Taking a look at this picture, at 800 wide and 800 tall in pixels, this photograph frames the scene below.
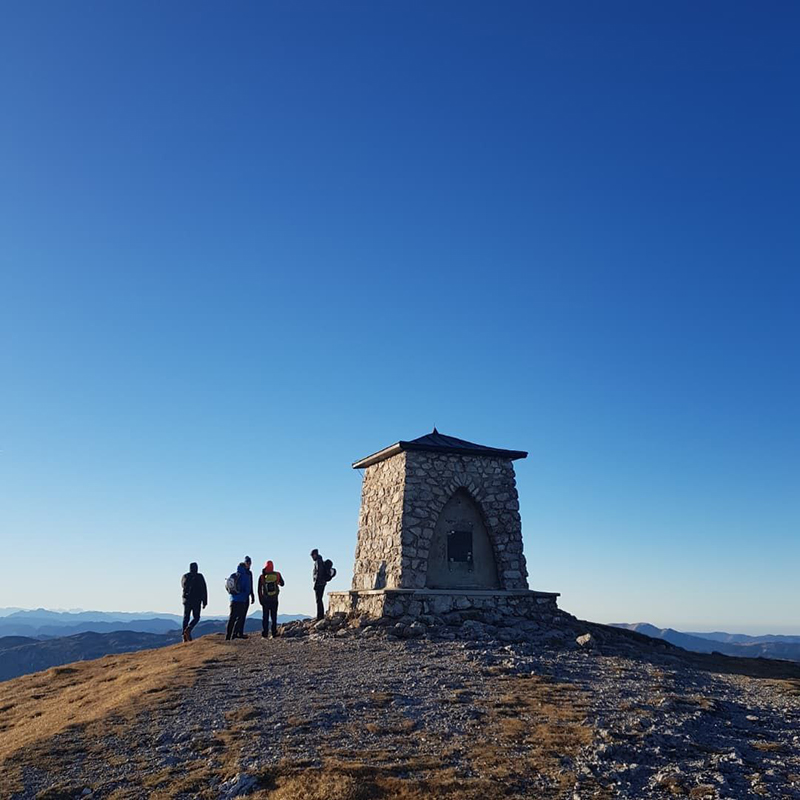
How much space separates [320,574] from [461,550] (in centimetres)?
412

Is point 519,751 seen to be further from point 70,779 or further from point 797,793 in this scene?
point 70,779

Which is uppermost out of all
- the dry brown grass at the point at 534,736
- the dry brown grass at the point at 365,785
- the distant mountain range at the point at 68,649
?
the distant mountain range at the point at 68,649

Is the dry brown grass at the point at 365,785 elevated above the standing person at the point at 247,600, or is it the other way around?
the standing person at the point at 247,600

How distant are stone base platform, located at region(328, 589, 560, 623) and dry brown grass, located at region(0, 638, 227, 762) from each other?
3.89 m

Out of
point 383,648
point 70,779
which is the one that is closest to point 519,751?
point 70,779

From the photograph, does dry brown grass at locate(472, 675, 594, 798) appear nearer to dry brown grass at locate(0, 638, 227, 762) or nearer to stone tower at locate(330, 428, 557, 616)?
dry brown grass at locate(0, 638, 227, 762)

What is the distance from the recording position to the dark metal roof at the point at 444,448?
19.9 meters

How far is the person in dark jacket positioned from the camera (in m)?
19.8

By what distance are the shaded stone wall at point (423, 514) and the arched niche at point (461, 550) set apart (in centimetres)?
25

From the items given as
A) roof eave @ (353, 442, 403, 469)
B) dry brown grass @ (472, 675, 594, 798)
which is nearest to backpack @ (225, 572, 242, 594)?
roof eave @ (353, 442, 403, 469)

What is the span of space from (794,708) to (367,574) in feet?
38.9

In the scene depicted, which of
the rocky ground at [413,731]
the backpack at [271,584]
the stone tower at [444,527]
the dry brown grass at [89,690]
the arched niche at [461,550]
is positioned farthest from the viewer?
the arched niche at [461,550]

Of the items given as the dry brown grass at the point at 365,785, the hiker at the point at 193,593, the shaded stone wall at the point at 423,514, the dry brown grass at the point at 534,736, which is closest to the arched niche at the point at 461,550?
the shaded stone wall at the point at 423,514

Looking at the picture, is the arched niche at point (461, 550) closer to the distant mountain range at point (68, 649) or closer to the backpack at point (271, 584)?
the backpack at point (271, 584)
